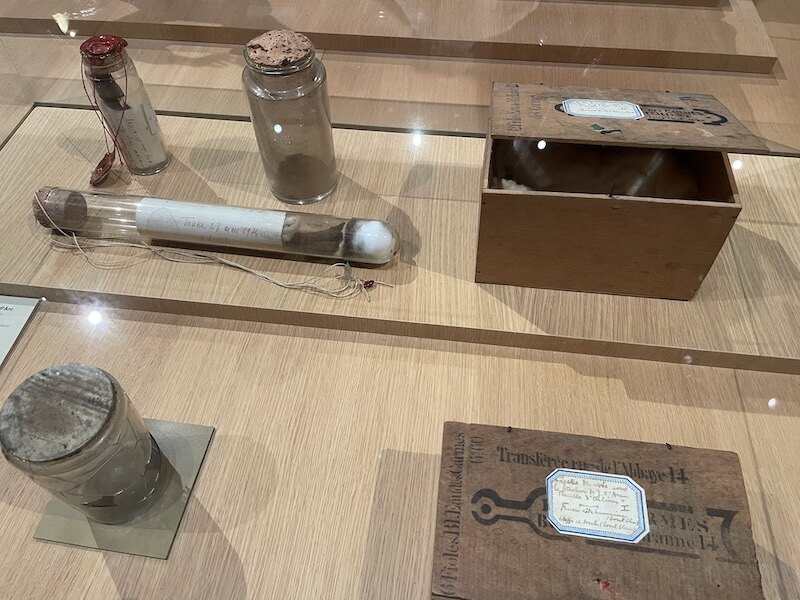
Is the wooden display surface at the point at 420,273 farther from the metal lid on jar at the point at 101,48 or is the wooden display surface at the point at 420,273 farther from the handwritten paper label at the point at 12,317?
the metal lid on jar at the point at 101,48

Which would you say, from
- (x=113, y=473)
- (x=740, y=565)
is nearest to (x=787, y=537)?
(x=740, y=565)

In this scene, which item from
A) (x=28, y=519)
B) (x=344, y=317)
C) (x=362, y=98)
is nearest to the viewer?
(x=28, y=519)

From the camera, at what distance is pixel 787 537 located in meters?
0.61

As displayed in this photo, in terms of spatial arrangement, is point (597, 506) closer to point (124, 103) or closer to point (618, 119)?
point (618, 119)

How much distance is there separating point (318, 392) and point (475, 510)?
0.25 m

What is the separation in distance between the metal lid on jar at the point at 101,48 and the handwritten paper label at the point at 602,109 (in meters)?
0.54

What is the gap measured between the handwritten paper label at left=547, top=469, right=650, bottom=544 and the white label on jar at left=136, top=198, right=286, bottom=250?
43 cm

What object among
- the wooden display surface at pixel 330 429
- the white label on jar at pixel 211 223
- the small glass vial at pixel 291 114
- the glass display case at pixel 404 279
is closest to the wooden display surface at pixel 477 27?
the glass display case at pixel 404 279

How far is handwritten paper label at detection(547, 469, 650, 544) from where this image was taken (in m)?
0.53

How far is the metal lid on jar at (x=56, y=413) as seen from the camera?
0.50 m

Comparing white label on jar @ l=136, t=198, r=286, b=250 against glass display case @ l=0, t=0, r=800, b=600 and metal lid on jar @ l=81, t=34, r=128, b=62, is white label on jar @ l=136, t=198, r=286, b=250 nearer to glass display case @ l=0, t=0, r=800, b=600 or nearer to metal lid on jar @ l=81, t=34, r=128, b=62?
glass display case @ l=0, t=0, r=800, b=600

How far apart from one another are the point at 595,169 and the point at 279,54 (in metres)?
0.41

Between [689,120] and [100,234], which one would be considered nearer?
[689,120]

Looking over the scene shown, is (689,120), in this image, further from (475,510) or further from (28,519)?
(28,519)
